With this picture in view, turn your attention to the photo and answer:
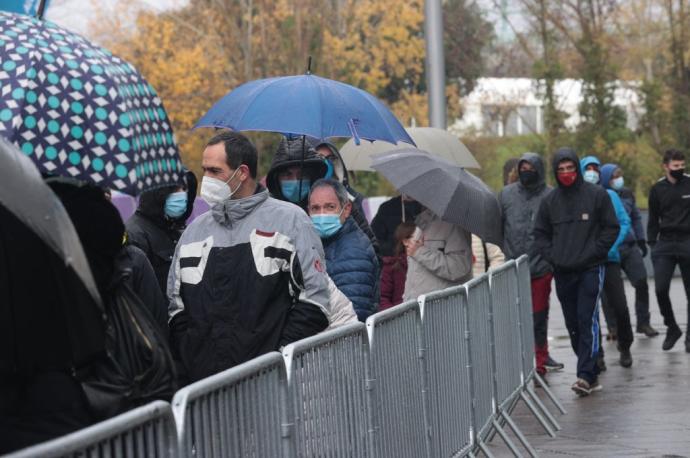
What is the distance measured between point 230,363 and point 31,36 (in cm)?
223

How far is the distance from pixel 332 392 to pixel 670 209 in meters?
10.4

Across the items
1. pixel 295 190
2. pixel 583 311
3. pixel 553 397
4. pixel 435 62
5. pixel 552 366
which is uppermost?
pixel 435 62

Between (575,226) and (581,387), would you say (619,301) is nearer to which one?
(575,226)

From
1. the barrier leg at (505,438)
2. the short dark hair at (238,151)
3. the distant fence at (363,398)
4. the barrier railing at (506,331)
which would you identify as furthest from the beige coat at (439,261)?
the short dark hair at (238,151)

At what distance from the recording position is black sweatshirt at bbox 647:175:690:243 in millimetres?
15195

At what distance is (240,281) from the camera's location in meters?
6.38

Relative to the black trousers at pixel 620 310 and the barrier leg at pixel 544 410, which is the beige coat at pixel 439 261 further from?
the black trousers at pixel 620 310

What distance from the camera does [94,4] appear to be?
48.9 metres

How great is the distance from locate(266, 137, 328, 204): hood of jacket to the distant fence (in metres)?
1.09

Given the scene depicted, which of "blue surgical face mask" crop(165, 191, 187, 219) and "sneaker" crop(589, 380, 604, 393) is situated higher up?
"blue surgical face mask" crop(165, 191, 187, 219)

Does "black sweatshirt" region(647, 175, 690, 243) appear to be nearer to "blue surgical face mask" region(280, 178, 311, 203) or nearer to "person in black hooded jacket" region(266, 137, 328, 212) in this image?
"person in black hooded jacket" region(266, 137, 328, 212)

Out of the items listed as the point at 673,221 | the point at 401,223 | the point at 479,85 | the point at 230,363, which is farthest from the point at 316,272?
the point at 479,85

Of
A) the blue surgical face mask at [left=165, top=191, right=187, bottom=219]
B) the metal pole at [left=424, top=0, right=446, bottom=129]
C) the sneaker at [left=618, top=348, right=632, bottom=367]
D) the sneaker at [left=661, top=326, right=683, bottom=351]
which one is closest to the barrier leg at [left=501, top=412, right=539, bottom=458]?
the blue surgical face mask at [left=165, top=191, right=187, bottom=219]

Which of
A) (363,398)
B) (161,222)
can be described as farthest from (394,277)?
(363,398)
